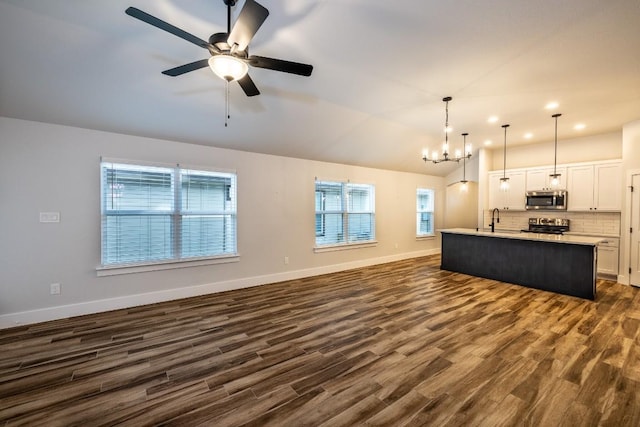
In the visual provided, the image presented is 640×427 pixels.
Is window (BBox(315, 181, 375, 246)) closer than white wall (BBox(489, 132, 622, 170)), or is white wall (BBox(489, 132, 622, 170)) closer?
white wall (BBox(489, 132, 622, 170))

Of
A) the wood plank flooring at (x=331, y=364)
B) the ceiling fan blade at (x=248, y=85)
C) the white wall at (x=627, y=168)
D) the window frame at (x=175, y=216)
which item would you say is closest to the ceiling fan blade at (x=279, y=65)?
the ceiling fan blade at (x=248, y=85)

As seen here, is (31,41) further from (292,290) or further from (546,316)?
(546,316)

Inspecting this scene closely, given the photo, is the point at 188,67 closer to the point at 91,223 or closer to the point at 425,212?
the point at 91,223

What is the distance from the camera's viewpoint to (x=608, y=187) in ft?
17.9

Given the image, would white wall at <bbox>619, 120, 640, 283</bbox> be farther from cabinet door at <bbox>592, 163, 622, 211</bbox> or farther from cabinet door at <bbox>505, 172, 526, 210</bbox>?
cabinet door at <bbox>505, 172, 526, 210</bbox>

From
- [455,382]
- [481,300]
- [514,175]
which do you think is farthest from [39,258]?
[514,175]

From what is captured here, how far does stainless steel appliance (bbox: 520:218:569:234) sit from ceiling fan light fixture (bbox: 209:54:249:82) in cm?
720

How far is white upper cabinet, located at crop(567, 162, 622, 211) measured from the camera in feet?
17.6

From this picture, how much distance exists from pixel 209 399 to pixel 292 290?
2.75m

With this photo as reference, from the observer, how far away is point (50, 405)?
80.2 inches

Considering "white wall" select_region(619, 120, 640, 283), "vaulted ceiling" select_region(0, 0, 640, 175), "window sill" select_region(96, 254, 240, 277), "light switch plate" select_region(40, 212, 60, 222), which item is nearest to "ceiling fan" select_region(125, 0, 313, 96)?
"vaulted ceiling" select_region(0, 0, 640, 175)

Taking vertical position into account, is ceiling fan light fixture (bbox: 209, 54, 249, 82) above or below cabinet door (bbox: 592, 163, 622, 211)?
above

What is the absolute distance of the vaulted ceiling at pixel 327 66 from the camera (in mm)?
2377

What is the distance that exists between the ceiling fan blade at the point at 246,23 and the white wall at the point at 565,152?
24.4 feet
